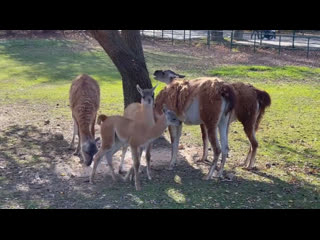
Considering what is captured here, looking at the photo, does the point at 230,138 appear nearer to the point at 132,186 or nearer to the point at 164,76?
the point at 164,76

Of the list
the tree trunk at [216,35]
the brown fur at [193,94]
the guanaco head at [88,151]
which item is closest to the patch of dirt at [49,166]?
the guanaco head at [88,151]

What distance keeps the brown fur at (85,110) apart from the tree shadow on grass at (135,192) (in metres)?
0.56

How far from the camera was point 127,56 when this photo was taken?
30.7 ft

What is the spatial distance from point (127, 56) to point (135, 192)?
3.38 meters

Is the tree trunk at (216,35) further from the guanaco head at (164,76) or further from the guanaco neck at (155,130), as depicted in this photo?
the guanaco neck at (155,130)

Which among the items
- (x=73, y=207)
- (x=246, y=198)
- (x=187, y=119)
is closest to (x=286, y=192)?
(x=246, y=198)

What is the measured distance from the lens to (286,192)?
7.21 metres

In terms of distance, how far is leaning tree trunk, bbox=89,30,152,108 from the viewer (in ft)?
30.2

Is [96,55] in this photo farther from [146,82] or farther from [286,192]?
[286,192]

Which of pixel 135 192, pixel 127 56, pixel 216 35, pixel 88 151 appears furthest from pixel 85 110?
pixel 216 35

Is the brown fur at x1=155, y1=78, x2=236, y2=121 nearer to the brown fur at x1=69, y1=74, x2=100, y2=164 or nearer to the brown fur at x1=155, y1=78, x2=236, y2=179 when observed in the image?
the brown fur at x1=155, y1=78, x2=236, y2=179

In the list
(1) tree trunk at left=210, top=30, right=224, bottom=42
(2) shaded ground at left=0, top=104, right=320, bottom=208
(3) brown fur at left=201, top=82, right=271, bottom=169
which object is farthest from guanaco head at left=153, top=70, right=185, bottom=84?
(1) tree trunk at left=210, top=30, right=224, bottom=42

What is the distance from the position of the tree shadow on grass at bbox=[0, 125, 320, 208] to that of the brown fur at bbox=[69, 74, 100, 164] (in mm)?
561

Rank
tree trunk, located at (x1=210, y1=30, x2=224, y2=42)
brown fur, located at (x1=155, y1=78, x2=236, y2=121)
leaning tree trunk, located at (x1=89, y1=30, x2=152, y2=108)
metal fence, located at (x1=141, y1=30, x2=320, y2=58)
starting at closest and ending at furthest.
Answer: brown fur, located at (x1=155, y1=78, x2=236, y2=121) < leaning tree trunk, located at (x1=89, y1=30, x2=152, y2=108) < metal fence, located at (x1=141, y1=30, x2=320, y2=58) < tree trunk, located at (x1=210, y1=30, x2=224, y2=42)
